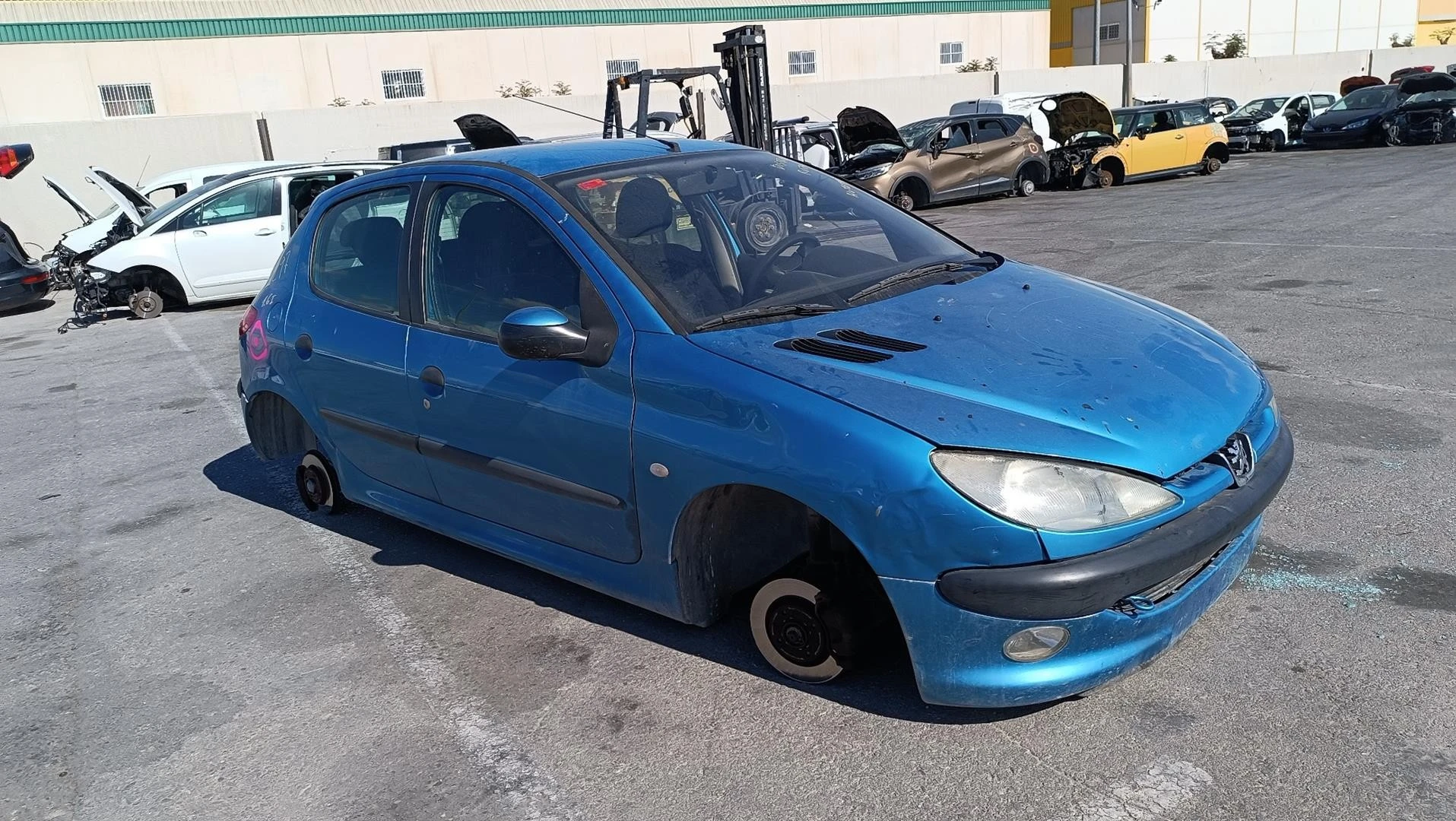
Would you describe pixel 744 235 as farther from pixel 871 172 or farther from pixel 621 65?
pixel 621 65

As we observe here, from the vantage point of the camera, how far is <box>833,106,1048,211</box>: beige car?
18344mm

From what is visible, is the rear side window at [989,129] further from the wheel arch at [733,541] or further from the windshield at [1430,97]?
the wheel arch at [733,541]

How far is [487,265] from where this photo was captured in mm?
3996

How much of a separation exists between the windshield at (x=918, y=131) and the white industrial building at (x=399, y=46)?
62.3 ft

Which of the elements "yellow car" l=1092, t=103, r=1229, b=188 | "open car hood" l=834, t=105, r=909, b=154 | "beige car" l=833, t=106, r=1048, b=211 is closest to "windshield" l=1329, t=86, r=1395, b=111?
"yellow car" l=1092, t=103, r=1229, b=188

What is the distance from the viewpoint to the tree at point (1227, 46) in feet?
171

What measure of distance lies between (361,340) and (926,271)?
7.27 feet

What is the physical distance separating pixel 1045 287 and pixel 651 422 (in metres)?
1.54

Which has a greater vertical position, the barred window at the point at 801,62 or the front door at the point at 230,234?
the barred window at the point at 801,62

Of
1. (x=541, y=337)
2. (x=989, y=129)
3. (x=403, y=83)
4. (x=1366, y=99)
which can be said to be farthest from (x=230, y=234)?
(x=1366, y=99)

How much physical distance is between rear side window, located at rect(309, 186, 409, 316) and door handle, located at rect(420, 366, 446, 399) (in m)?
0.34

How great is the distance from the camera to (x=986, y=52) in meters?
43.7

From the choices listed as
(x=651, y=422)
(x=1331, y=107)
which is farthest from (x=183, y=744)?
(x=1331, y=107)

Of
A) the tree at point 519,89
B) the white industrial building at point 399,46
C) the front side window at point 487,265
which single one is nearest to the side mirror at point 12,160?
the front side window at point 487,265
